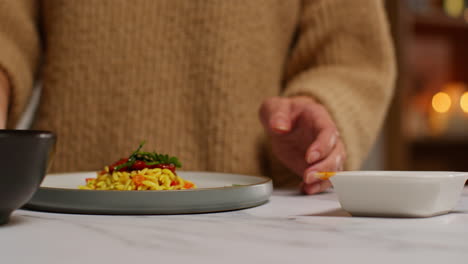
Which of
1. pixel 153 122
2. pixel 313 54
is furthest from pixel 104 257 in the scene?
pixel 313 54

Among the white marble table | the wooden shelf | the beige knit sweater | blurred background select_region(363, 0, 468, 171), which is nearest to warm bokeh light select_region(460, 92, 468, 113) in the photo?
blurred background select_region(363, 0, 468, 171)

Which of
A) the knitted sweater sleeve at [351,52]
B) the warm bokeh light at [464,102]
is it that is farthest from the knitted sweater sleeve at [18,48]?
the warm bokeh light at [464,102]

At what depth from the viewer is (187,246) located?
0.42 meters

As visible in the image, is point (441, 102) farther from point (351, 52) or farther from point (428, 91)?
point (351, 52)

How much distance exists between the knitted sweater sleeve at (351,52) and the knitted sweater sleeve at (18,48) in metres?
0.53

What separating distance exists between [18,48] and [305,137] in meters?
0.62

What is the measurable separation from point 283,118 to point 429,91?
2.36 meters

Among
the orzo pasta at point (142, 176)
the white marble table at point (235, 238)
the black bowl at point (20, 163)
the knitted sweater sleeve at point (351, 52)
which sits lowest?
the white marble table at point (235, 238)

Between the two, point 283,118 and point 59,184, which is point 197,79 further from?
point 59,184

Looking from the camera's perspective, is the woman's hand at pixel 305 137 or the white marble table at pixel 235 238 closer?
the white marble table at pixel 235 238

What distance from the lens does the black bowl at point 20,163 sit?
46cm

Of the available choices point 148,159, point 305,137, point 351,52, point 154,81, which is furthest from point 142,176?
point 351,52

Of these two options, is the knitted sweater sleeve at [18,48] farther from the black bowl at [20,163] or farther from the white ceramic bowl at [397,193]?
the white ceramic bowl at [397,193]

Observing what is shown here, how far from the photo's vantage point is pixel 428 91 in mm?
2979
